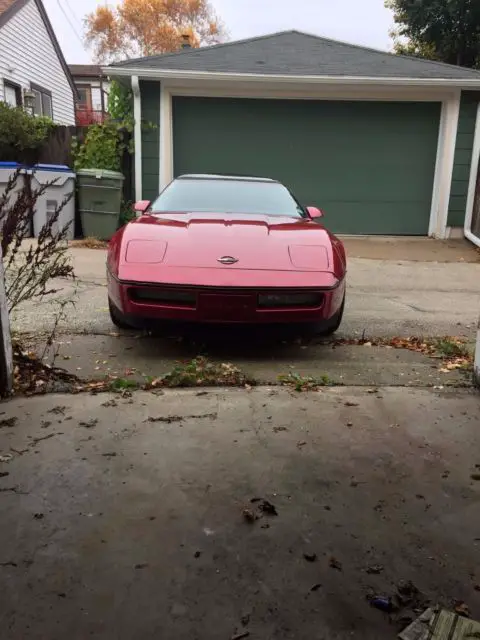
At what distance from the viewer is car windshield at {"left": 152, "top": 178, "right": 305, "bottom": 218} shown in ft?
16.0

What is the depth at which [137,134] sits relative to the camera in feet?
33.4

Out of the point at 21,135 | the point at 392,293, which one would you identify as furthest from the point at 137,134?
the point at 392,293

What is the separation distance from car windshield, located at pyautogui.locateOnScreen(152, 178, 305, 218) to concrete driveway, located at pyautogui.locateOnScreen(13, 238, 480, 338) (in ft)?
3.72

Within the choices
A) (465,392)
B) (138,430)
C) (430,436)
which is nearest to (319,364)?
(465,392)

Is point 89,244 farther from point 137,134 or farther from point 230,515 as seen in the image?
point 230,515

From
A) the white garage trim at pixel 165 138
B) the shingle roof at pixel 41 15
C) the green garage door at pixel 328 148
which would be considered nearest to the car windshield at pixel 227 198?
the white garage trim at pixel 165 138

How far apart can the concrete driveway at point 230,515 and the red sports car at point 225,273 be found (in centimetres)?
80

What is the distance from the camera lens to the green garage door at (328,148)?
10492mm

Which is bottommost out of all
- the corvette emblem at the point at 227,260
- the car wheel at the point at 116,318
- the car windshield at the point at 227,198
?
the car wheel at the point at 116,318

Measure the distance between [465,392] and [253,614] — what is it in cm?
211

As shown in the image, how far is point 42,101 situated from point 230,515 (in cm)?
1914

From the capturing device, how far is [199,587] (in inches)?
66.3

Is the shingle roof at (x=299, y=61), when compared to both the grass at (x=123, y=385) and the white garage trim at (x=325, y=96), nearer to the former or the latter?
Answer: the white garage trim at (x=325, y=96)

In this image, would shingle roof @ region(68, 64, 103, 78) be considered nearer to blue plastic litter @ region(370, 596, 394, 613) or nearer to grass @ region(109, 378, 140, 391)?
grass @ region(109, 378, 140, 391)
